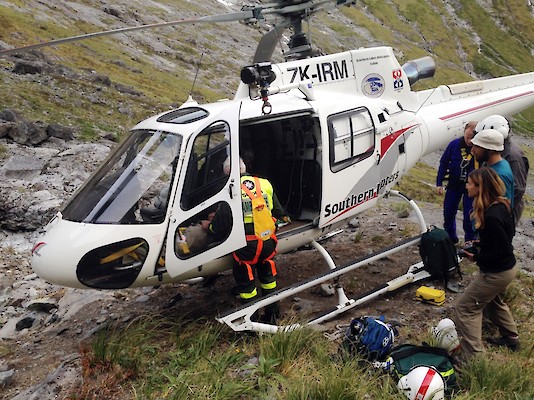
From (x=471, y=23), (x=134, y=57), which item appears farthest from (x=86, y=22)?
(x=471, y=23)

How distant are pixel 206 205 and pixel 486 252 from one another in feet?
9.35

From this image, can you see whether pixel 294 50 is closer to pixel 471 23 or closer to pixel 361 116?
pixel 361 116

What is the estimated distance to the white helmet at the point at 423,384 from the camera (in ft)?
13.3

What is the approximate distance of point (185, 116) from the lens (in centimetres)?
544

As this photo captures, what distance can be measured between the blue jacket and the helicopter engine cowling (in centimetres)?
166

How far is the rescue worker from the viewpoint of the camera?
17.3 feet

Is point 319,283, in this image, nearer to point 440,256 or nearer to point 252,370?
point 252,370

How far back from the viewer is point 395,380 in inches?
174

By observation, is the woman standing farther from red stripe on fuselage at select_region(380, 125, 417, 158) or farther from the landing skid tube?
red stripe on fuselage at select_region(380, 125, 417, 158)

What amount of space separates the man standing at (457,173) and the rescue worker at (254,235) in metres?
3.58

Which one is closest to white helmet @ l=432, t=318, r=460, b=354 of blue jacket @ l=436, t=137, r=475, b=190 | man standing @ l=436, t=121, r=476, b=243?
man standing @ l=436, t=121, r=476, b=243

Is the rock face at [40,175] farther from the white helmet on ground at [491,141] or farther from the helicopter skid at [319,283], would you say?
the white helmet on ground at [491,141]

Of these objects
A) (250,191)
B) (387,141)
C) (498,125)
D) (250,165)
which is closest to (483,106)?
(387,141)

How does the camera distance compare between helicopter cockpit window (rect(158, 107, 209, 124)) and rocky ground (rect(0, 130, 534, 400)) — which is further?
helicopter cockpit window (rect(158, 107, 209, 124))
